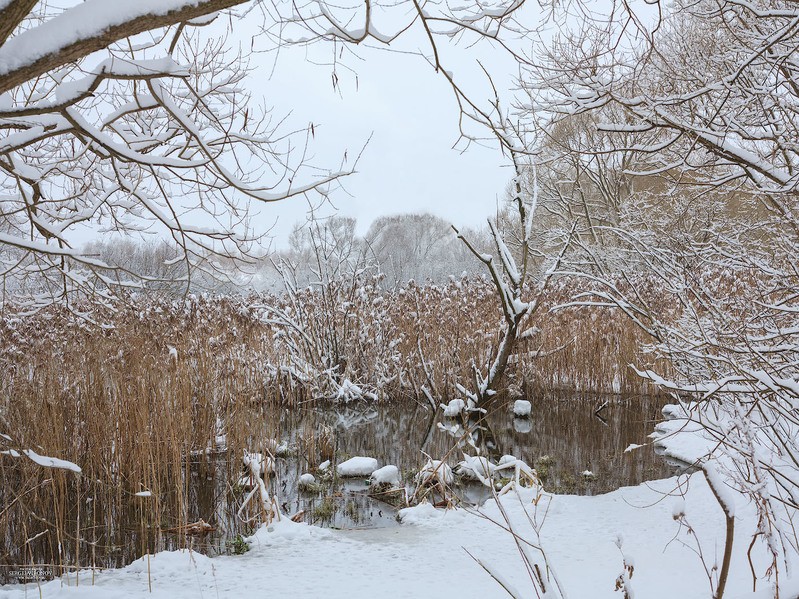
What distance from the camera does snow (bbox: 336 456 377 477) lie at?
17.1 feet

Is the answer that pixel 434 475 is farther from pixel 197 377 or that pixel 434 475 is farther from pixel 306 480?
pixel 197 377

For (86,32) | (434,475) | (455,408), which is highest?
(86,32)

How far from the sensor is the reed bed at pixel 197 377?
3840 mm

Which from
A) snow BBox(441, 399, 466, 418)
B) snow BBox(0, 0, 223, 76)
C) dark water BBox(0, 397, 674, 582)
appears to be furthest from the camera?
snow BBox(441, 399, 466, 418)

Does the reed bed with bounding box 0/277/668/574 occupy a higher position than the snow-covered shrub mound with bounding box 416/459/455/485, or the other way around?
the reed bed with bounding box 0/277/668/574

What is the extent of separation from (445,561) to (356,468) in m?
2.10

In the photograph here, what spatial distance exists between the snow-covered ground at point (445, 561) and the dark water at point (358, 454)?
31 cm

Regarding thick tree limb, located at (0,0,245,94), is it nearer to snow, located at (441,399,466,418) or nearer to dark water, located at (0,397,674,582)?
dark water, located at (0,397,674,582)

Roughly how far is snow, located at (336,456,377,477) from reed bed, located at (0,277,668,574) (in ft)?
2.23

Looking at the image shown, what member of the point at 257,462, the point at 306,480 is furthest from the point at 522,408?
the point at 257,462

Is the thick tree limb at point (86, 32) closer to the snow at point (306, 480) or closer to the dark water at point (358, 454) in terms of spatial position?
the dark water at point (358, 454)

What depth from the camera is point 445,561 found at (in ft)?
10.5

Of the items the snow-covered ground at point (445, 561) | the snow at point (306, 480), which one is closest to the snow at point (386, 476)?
the snow at point (306, 480)

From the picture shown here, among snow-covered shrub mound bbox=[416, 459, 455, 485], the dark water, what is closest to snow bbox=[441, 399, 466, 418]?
the dark water
